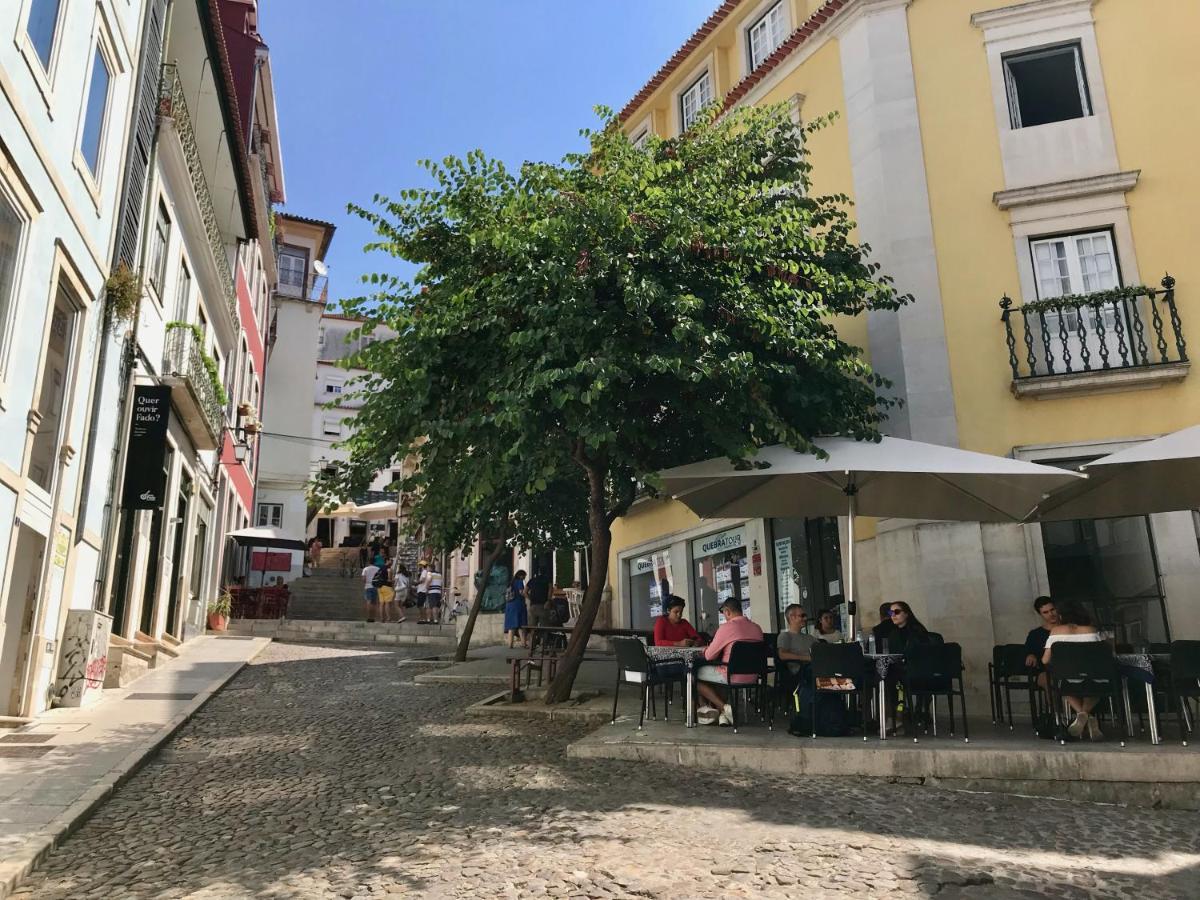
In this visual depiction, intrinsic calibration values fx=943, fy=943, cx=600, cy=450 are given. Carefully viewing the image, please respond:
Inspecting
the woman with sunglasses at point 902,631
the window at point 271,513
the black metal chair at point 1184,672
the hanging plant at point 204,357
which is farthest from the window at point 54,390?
the window at point 271,513

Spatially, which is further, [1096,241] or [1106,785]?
[1096,241]

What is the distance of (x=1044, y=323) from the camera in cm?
1183

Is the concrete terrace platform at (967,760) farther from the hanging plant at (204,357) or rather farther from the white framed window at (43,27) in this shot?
the hanging plant at (204,357)

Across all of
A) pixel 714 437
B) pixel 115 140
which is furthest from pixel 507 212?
pixel 115 140

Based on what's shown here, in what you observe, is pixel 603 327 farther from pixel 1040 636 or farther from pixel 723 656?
pixel 1040 636

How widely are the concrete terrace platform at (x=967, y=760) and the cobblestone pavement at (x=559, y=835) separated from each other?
241 millimetres

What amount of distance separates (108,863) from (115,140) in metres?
9.16

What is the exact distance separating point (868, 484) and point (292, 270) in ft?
109

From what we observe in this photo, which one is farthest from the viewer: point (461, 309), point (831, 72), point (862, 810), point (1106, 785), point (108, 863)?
point (831, 72)

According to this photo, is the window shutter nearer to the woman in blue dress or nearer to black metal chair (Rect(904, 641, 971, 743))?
the woman in blue dress

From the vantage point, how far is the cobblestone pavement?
482cm

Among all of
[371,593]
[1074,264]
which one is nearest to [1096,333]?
[1074,264]

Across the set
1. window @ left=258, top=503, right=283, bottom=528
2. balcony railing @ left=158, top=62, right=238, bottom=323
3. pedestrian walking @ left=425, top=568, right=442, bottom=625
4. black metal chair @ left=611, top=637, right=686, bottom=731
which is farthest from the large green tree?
window @ left=258, top=503, right=283, bottom=528

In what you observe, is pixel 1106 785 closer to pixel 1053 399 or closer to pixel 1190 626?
pixel 1190 626
